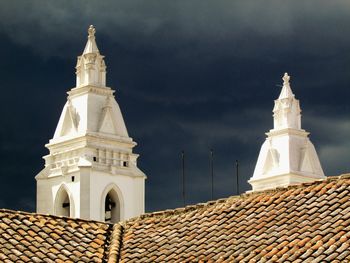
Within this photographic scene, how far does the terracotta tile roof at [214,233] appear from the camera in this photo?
2723 cm

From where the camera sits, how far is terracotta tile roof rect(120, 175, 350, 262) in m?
27.0

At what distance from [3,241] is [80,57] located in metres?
55.2

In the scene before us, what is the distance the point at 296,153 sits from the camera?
295 ft

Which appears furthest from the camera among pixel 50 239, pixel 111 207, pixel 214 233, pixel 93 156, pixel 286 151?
pixel 286 151

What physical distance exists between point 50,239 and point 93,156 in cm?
5305

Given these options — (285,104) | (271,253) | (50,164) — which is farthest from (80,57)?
(271,253)

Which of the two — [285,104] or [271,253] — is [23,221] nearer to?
[271,253]

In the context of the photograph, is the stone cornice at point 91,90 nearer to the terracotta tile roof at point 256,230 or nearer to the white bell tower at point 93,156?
the white bell tower at point 93,156

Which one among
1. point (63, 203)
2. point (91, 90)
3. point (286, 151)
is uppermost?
point (91, 90)

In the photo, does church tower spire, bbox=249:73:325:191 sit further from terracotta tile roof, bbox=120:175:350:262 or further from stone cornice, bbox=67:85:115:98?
terracotta tile roof, bbox=120:175:350:262

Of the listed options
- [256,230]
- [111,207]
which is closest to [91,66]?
[111,207]

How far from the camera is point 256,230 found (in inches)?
1129

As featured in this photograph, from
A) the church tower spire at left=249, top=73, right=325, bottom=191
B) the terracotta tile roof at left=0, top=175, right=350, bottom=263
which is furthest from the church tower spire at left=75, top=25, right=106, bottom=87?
the terracotta tile roof at left=0, top=175, right=350, bottom=263

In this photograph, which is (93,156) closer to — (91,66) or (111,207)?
(111,207)
